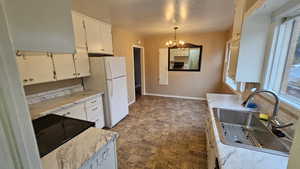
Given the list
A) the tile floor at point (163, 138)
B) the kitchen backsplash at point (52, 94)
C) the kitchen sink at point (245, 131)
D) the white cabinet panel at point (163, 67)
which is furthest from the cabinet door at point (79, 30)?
the white cabinet panel at point (163, 67)

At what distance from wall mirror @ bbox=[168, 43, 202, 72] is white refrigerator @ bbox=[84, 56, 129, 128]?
243 cm

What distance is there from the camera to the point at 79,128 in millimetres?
1254

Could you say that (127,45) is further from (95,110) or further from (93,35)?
(95,110)

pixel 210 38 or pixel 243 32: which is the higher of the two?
pixel 210 38

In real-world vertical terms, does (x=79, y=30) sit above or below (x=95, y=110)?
above

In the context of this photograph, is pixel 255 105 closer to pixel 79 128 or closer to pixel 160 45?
pixel 79 128

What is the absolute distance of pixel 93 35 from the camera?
257 centimetres

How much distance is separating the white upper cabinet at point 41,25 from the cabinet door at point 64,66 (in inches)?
71.8

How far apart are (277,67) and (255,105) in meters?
0.53

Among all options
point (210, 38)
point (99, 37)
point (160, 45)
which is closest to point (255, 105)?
point (99, 37)

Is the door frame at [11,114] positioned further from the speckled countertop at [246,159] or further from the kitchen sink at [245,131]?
the kitchen sink at [245,131]

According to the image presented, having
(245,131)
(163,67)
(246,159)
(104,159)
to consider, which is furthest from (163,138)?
(163,67)

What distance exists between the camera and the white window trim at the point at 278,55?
137 centimetres

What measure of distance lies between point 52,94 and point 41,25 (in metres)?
2.24
